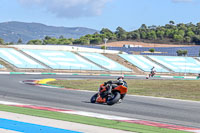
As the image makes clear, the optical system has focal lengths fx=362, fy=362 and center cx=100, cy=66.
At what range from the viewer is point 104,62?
211 feet

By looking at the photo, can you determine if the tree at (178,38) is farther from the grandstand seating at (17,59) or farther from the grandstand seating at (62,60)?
the grandstand seating at (17,59)

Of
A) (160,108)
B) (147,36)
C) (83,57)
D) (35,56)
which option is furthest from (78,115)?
(147,36)

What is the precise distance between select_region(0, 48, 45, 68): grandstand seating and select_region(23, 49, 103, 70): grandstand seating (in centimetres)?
202

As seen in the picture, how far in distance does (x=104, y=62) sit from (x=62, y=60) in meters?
8.05

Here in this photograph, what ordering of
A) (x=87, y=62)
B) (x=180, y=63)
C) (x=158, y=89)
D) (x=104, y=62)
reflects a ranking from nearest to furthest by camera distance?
1. (x=158, y=89)
2. (x=87, y=62)
3. (x=104, y=62)
4. (x=180, y=63)

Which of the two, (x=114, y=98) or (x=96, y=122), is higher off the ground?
(x=114, y=98)

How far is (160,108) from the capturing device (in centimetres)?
1522

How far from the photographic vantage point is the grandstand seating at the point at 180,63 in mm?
66438

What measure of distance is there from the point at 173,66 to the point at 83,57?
17.1 m

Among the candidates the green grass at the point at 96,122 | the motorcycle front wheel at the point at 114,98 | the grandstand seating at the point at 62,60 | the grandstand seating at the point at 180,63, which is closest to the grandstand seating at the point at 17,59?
the grandstand seating at the point at 62,60

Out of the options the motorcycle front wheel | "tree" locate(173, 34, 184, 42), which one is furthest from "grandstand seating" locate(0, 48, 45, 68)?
"tree" locate(173, 34, 184, 42)

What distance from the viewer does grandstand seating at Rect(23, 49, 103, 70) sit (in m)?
57.6

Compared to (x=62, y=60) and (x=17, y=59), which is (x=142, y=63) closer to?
(x=62, y=60)

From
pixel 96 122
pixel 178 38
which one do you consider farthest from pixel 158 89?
pixel 178 38
